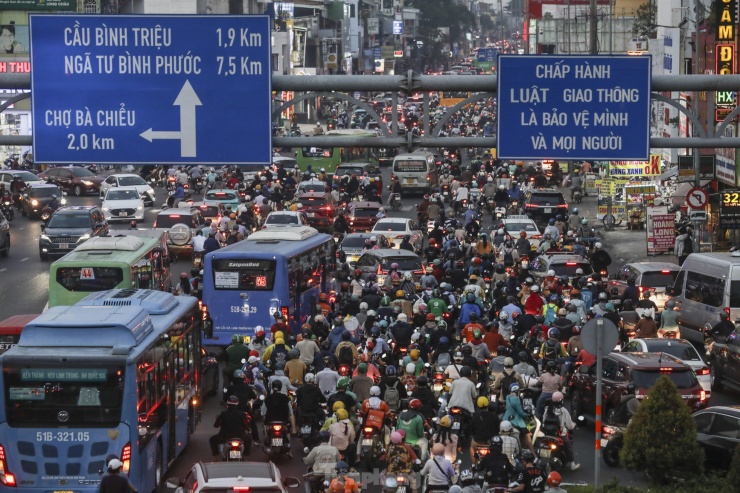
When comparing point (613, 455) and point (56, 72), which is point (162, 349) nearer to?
point (56, 72)

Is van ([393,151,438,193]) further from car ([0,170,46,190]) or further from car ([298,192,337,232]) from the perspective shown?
car ([0,170,46,190])

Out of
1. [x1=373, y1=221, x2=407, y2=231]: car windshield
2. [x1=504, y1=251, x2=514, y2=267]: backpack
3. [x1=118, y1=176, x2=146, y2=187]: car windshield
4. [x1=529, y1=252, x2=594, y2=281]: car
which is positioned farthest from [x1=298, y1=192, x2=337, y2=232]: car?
[x1=529, y1=252, x2=594, y2=281]: car

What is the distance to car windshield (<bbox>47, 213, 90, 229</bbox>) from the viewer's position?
4409 centimetres

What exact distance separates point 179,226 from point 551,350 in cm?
2290

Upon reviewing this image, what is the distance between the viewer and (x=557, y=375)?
21.7 meters

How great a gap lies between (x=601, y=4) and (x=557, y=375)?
383 ft

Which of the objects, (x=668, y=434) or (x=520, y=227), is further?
(x=520, y=227)

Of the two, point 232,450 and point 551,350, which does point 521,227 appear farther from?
point 232,450

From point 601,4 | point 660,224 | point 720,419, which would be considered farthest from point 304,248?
point 601,4

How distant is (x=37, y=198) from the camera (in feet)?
191

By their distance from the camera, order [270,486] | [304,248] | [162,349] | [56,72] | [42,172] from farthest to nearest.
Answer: [42,172] < [304,248] < [162,349] < [56,72] < [270,486]

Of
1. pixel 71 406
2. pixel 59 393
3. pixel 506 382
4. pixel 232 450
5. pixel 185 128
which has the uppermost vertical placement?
pixel 185 128

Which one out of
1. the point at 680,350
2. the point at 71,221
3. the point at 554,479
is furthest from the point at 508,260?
the point at 554,479

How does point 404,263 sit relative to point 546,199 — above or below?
below
